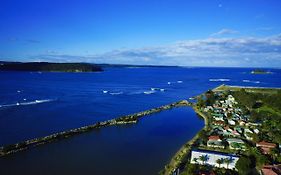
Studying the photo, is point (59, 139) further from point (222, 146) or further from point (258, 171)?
point (258, 171)

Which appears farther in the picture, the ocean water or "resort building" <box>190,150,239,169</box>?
the ocean water

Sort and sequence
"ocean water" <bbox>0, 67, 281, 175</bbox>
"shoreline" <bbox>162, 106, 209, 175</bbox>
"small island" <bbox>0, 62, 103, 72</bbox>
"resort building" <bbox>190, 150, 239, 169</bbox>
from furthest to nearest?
"small island" <bbox>0, 62, 103, 72</bbox>
"ocean water" <bbox>0, 67, 281, 175</bbox>
"resort building" <bbox>190, 150, 239, 169</bbox>
"shoreline" <bbox>162, 106, 209, 175</bbox>

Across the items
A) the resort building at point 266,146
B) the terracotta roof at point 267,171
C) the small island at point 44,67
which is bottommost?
the terracotta roof at point 267,171

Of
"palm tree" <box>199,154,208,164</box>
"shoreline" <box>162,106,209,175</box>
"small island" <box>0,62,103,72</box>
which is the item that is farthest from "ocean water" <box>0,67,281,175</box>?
"small island" <box>0,62,103,72</box>

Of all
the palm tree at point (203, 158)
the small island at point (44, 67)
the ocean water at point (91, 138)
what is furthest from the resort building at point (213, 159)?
the small island at point (44, 67)

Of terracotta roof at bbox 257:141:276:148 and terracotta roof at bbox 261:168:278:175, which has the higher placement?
terracotta roof at bbox 257:141:276:148

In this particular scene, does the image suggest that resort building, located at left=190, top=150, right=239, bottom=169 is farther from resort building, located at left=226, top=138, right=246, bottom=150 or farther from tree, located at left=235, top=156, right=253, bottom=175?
resort building, located at left=226, top=138, right=246, bottom=150

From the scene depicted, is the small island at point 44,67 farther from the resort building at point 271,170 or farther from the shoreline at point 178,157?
the resort building at point 271,170

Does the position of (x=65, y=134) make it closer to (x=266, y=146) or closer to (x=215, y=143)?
(x=215, y=143)

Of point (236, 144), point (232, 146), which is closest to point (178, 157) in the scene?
point (232, 146)
